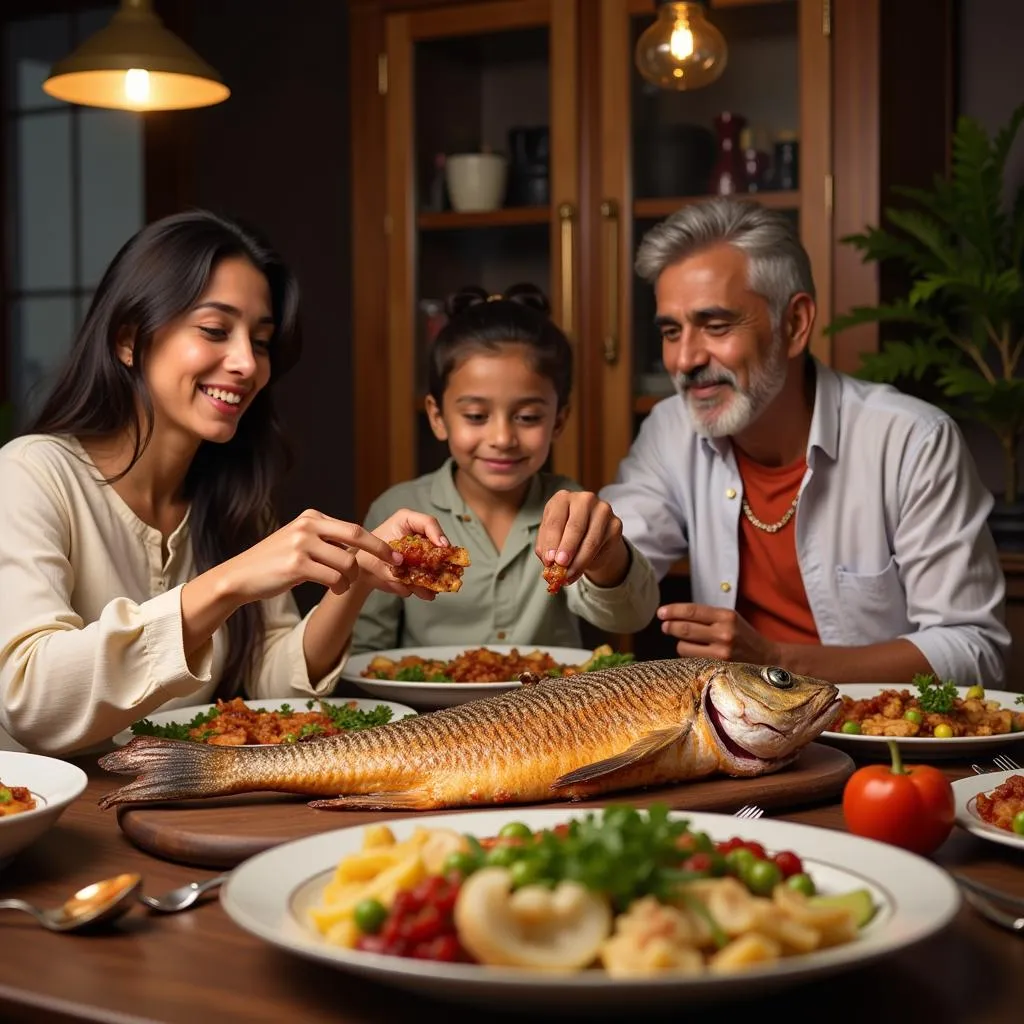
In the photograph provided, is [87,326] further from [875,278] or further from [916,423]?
[875,278]

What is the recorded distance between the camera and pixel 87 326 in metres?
2.51

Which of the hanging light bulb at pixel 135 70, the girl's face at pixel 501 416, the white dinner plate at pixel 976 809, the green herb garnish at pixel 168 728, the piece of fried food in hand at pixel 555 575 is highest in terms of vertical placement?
the hanging light bulb at pixel 135 70

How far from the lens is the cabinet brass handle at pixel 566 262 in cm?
439

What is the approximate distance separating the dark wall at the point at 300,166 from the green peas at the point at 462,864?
15.0 feet

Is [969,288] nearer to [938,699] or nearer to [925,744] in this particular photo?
[938,699]

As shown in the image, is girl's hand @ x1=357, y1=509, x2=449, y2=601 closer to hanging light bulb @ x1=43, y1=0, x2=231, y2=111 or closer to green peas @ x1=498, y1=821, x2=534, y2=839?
green peas @ x1=498, y1=821, x2=534, y2=839

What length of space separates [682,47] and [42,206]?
3897 mm

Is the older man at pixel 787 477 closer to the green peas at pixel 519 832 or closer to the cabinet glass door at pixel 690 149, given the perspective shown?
the cabinet glass door at pixel 690 149

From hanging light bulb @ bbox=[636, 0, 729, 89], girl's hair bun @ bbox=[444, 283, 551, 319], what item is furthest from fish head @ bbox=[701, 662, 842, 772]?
hanging light bulb @ bbox=[636, 0, 729, 89]

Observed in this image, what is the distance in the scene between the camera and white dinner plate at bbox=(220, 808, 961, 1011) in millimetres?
945

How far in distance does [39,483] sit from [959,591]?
A: 6.03ft

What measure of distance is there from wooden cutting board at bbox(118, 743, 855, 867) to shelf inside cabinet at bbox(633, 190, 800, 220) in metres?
2.62

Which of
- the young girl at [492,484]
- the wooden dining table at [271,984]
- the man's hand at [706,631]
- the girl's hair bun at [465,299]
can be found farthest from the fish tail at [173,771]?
the girl's hair bun at [465,299]

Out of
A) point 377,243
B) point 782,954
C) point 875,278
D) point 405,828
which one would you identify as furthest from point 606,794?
point 377,243
